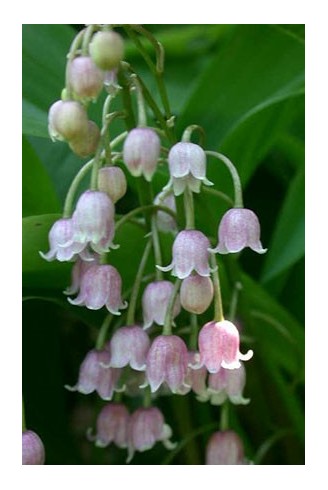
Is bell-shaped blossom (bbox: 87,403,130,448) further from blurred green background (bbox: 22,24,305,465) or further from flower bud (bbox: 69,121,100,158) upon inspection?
flower bud (bbox: 69,121,100,158)

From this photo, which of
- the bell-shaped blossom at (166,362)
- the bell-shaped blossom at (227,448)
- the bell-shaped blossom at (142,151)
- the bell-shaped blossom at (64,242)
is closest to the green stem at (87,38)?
the bell-shaped blossom at (142,151)

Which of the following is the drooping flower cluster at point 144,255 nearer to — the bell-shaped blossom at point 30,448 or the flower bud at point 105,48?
the flower bud at point 105,48

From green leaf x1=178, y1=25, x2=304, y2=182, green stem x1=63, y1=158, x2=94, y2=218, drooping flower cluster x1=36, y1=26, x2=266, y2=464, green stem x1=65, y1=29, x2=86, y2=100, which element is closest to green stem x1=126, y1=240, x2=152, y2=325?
drooping flower cluster x1=36, y1=26, x2=266, y2=464

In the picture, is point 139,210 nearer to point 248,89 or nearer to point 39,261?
point 39,261

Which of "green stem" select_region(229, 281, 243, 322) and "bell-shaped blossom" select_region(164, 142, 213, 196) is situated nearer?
"bell-shaped blossom" select_region(164, 142, 213, 196)

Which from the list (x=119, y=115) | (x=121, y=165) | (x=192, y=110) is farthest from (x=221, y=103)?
(x=119, y=115)
